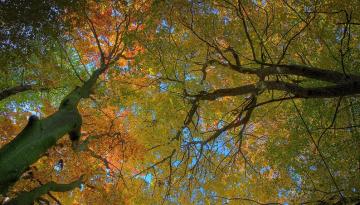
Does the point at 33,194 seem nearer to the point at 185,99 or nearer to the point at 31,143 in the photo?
the point at 31,143

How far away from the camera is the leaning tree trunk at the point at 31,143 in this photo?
4617 millimetres

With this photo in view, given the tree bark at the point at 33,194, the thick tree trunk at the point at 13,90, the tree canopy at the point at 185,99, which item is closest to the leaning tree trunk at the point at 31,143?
the tree canopy at the point at 185,99

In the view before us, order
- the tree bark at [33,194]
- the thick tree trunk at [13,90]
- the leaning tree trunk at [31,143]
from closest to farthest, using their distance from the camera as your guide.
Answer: the leaning tree trunk at [31,143] < the tree bark at [33,194] < the thick tree trunk at [13,90]

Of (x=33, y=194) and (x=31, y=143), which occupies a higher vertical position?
(x=31, y=143)

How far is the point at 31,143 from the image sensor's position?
4.94 meters

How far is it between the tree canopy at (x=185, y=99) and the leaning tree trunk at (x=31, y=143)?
2 centimetres

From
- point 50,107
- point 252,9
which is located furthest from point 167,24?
point 50,107

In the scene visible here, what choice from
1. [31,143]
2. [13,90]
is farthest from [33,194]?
[13,90]

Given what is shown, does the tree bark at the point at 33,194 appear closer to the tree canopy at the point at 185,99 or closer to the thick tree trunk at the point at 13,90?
the tree canopy at the point at 185,99

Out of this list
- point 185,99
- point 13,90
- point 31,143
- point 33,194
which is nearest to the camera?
point 31,143

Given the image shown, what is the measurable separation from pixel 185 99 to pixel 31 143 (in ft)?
11.5

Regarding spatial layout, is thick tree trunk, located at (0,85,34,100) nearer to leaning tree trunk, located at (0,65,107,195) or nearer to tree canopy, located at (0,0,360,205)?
tree canopy, located at (0,0,360,205)

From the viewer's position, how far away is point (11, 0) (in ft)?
20.7

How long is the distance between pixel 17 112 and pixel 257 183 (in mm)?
7734
